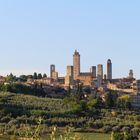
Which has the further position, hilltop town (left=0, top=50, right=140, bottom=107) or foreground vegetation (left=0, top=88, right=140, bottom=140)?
hilltop town (left=0, top=50, right=140, bottom=107)

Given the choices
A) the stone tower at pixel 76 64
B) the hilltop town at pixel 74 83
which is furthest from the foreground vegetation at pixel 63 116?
the stone tower at pixel 76 64

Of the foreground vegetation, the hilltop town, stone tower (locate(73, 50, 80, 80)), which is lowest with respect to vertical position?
the foreground vegetation

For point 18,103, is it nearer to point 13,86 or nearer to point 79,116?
point 79,116

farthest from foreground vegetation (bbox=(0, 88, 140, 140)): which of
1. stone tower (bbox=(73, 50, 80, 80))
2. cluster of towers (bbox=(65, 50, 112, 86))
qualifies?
stone tower (bbox=(73, 50, 80, 80))

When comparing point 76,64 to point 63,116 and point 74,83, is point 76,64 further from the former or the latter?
point 63,116

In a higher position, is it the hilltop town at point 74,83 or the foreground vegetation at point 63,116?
the hilltop town at point 74,83

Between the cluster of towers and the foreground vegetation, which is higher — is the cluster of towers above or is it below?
above

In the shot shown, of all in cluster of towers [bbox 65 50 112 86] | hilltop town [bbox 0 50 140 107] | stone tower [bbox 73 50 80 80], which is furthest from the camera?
stone tower [bbox 73 50 80 80]

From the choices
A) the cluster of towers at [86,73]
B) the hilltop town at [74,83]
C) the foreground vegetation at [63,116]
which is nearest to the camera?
the foreground vegetation at [63,116]

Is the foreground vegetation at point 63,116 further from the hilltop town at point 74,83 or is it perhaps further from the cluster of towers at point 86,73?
the cluster of towers at point 86,73

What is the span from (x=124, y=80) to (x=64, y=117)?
99.4m

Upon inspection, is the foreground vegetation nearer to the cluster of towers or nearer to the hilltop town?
the hilltop town

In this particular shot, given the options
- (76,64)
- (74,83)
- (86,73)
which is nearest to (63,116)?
(74,83)

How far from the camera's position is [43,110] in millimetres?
58969
